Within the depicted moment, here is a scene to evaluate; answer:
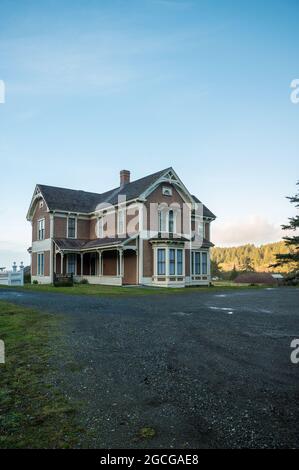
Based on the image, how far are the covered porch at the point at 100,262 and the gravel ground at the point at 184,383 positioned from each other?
18300 millimetres

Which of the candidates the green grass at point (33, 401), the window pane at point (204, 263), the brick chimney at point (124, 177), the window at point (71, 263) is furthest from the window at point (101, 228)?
the green grass at point (33, 401)

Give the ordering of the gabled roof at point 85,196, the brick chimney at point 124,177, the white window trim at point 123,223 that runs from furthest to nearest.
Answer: the brick chimney at point 124,177, the gabled roof at point 85,196, the white window trim at point 123,223

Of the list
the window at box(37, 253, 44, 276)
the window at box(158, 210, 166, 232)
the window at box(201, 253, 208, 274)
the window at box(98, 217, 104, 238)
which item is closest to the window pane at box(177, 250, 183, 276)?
the window at box(158, 210, 166, 232)

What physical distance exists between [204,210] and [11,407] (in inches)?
1317

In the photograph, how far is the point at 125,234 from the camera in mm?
29641

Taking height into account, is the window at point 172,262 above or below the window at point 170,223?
below

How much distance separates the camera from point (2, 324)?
10.2m

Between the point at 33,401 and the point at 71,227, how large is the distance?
30.8 meters

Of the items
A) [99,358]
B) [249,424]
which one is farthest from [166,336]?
[249,424]

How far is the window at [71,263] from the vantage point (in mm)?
33844

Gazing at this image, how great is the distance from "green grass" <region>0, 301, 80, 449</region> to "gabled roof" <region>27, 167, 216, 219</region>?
22.7m

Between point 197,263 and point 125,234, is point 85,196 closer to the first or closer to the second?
point 125,234

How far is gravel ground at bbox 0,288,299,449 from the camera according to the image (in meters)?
3.67

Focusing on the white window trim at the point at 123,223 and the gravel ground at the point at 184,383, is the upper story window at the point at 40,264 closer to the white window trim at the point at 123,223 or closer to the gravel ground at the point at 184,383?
the white window trim at the point at 123,223
